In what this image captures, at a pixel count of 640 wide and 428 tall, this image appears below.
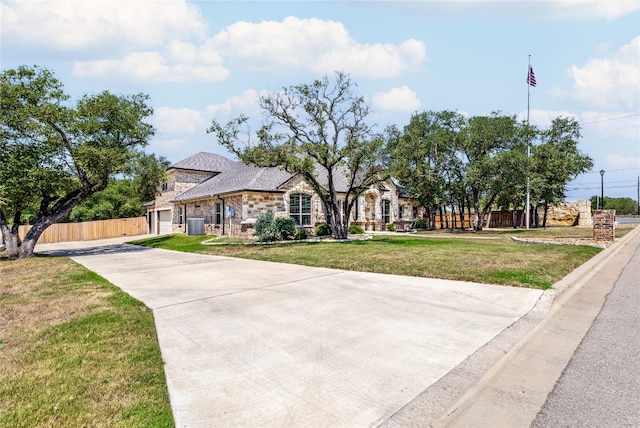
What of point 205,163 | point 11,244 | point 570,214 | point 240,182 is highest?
point 205,163

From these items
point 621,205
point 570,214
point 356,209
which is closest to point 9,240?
point 356,209

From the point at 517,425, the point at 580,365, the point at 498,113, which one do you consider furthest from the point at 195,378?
the point at 498,113

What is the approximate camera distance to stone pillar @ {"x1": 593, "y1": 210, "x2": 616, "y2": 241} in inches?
631

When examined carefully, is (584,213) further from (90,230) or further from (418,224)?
(90,230)

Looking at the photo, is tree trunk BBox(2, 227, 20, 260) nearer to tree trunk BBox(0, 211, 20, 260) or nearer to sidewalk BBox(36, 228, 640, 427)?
tree trunk BBox(0, 211, 20, 260)

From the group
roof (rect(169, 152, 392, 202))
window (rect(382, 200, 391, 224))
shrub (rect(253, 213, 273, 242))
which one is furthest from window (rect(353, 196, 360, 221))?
shrub (rect(253, 213, 273, 242))

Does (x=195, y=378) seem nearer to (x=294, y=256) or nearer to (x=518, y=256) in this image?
(x=294, y=256)

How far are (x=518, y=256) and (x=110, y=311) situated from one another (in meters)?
10.9

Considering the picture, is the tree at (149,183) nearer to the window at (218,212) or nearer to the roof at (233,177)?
the roof at (233,177)

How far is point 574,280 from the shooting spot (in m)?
8.01

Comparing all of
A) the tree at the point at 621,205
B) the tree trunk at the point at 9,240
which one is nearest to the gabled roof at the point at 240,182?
the tree trunk at the point at 9,240

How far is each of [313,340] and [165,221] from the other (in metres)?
30.5

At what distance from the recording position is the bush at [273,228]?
63.2 feet

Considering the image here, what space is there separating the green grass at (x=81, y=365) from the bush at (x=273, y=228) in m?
12.5
